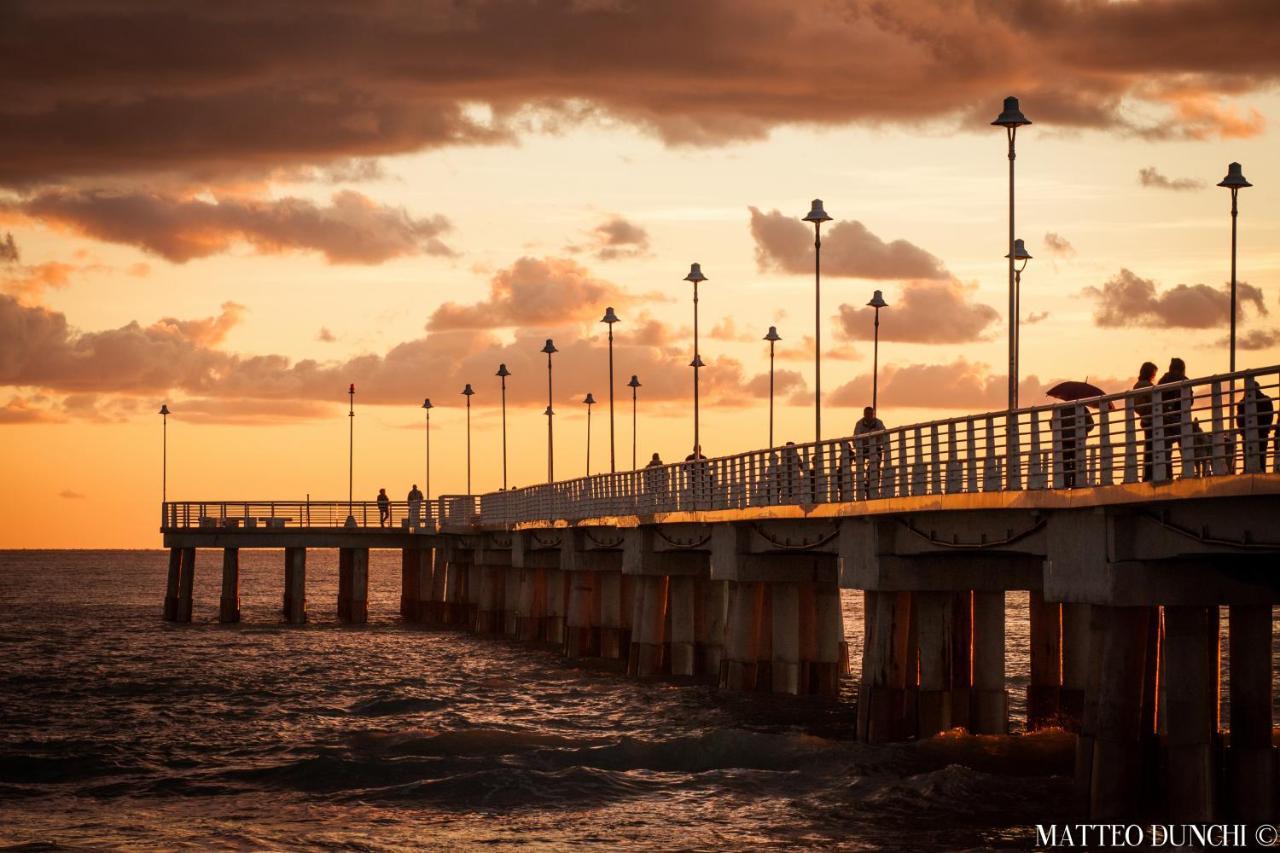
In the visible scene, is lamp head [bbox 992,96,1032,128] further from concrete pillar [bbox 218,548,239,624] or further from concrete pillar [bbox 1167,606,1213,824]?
concrete pillar [bbox 218,548,239,624]

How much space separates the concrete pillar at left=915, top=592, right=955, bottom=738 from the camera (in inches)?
1335

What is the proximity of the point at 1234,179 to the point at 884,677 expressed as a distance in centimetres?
1315

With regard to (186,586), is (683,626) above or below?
Answer: above

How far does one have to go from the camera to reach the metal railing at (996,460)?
23.8 meters

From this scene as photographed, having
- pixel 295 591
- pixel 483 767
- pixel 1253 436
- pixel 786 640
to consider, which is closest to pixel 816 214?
pixel 786 640

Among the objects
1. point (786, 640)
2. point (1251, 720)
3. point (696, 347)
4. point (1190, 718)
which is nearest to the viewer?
point (1190, 718)

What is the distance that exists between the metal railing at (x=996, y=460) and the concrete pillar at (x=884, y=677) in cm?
210

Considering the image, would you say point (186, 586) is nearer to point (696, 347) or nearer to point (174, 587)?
point (174, 587)

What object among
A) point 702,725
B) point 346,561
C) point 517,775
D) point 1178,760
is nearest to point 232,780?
point 517,775

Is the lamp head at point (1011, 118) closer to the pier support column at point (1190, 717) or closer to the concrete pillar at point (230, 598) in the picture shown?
the pier support column at point (1190, 717)

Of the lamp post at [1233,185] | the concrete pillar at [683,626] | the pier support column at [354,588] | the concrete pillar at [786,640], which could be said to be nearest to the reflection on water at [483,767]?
the concrete pillar at [786,640]

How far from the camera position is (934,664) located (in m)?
34.2

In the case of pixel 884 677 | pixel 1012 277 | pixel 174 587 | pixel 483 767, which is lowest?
pixel 483 767

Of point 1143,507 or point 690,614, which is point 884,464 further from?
point 690,614
